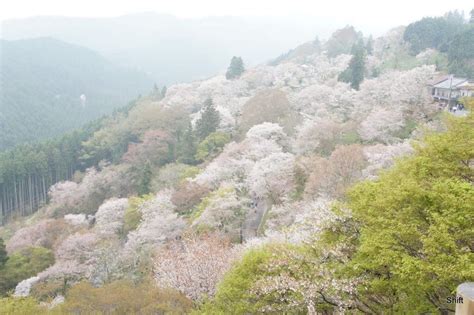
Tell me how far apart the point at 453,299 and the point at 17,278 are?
983 inches

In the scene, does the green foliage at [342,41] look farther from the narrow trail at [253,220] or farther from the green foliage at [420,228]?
the green foliage at [420,228]

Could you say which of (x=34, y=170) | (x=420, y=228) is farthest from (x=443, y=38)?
(x=34, y=170)

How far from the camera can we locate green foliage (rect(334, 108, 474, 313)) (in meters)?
7.31

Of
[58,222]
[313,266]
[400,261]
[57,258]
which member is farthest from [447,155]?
[58,222]

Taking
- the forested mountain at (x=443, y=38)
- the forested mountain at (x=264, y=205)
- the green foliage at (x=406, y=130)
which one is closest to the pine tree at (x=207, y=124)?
the forested mountain at (x=264, y=205)

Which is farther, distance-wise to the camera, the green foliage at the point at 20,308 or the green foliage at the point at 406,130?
the green foliage at the point at 406,130

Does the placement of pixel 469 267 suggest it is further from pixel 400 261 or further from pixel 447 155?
pixel 447 155

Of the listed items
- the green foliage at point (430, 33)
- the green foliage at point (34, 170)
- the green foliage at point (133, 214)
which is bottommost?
the green foliage at point (34, 170)

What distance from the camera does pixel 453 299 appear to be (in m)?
7.67

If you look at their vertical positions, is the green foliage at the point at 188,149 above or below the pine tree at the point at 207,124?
below

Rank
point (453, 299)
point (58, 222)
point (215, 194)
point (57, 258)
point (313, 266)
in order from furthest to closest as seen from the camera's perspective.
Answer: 1. point (58, 222)
2. point (57, 258)
3. point (215, 194)
4. point (313, 266)
5. point (453, 299)

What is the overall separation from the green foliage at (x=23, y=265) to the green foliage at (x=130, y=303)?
44.7ft

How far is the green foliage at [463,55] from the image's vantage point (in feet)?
140

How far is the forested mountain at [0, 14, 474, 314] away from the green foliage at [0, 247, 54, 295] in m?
0.08
